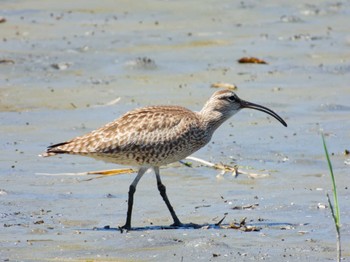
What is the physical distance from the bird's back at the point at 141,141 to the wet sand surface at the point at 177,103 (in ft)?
1.64

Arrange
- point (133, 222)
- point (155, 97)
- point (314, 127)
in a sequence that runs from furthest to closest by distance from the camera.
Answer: point (155, 97)
point (314, 127)
point (133, 222)

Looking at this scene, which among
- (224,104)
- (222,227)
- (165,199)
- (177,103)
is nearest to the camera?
(222,227)

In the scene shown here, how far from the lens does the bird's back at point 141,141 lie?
1027cm

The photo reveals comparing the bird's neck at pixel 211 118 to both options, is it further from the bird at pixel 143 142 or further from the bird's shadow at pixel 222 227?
the bird's shadow at pixel 222 227

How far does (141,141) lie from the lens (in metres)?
10.3

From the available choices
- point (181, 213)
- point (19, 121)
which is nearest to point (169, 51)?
point (19, 121)

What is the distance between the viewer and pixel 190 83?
50.6 ft

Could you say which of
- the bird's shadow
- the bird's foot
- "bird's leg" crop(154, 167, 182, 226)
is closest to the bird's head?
"bird's leg" crop(154, 167, 182, 226)

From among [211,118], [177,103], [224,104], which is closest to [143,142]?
[211,118]

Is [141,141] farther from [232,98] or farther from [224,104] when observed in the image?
[232,98]

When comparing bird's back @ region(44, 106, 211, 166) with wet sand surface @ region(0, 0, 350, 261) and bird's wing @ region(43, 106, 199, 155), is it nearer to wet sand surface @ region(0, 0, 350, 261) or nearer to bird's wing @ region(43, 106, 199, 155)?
bird's wing @ region(43, 106, 199, 155)

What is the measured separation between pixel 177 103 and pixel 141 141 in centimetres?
410

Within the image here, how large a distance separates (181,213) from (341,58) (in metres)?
6.78

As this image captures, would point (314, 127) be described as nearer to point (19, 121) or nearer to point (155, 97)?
point (155, 97)
